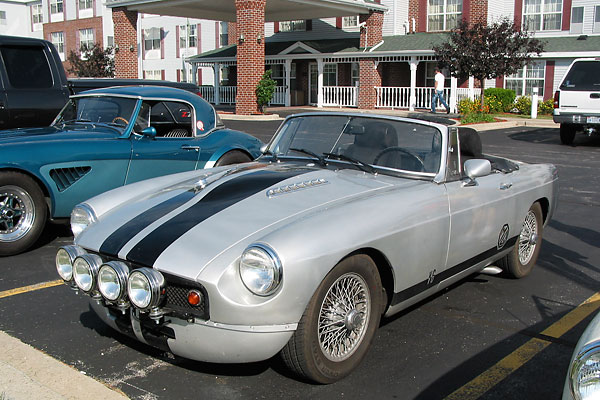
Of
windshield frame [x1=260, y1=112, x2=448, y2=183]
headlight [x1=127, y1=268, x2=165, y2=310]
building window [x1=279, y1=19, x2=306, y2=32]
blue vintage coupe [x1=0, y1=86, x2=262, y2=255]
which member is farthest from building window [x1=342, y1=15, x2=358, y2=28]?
headlight [x1=127, y1=268, x2=165, y2=310]

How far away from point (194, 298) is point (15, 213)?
12.6 feet

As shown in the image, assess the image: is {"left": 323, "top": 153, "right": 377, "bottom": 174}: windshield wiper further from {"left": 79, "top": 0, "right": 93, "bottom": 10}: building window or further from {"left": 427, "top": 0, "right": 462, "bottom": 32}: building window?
{"left": 79, "top": 0, "right": 93, "bottom": 10}: building window

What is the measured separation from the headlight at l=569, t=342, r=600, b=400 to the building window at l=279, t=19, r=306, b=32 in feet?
113

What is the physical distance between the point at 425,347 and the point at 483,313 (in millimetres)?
888

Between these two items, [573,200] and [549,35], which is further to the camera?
[549,35]

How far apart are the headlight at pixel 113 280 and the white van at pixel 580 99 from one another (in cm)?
1531

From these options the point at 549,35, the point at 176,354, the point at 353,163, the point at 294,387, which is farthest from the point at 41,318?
the point at 549,35

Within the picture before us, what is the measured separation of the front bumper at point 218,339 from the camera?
3.27 metres

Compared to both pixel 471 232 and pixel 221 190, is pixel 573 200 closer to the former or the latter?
pixel 471 232

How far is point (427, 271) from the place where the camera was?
4219 mm

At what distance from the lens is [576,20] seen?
2828cm

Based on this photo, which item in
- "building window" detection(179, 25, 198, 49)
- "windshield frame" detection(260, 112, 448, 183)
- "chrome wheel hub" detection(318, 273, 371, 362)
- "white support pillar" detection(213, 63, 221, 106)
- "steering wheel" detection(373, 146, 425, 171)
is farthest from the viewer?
"building window" detection(179, 25, 198, 49)

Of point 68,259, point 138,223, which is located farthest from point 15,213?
point 138,223

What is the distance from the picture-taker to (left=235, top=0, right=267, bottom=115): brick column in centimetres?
2631
